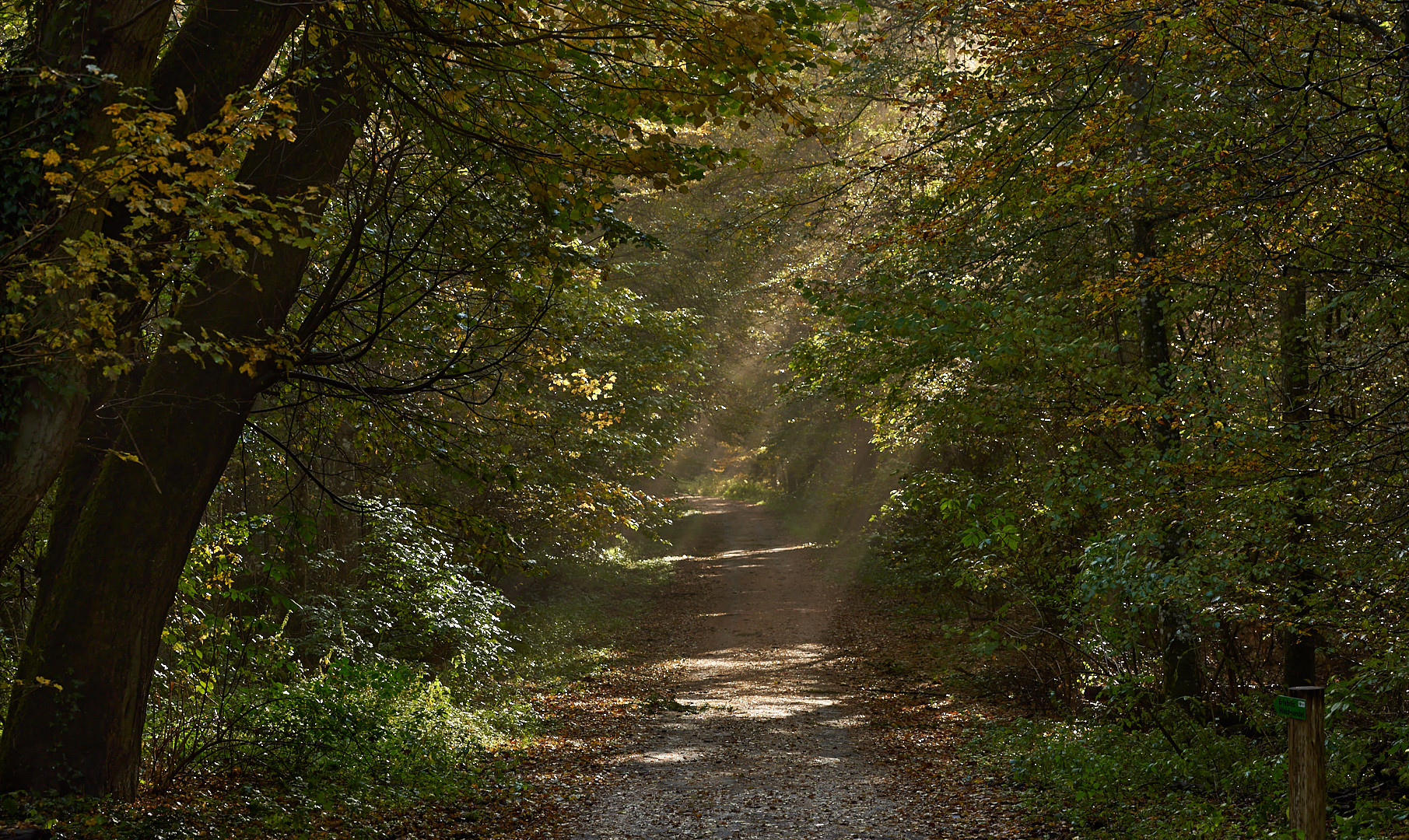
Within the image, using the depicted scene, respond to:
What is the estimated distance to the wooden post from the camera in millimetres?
4559

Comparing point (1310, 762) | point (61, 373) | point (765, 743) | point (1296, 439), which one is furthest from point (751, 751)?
point (61, 373)

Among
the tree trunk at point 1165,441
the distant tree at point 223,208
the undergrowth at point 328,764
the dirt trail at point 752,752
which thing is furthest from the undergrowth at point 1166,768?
the distant tree at point 223,208

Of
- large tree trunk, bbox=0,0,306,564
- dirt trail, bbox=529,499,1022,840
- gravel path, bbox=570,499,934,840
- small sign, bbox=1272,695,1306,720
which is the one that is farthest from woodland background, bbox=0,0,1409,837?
small sign, bbox=1272,695,1306,720

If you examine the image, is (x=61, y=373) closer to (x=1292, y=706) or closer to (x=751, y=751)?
(x=1292, y=706)

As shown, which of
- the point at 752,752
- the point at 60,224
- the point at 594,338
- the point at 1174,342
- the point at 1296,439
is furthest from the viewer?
the point at 594,338

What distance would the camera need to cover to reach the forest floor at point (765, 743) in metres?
7.53

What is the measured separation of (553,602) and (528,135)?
14956mm

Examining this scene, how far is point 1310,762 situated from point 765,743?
6.60 metres

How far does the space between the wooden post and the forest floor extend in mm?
2542

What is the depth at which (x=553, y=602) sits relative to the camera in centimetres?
1981

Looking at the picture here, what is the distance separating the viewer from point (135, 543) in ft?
19.5

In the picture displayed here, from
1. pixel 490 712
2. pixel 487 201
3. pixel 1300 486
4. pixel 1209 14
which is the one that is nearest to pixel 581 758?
A: pixel 490 712

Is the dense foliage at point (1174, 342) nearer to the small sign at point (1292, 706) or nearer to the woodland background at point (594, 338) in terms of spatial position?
the woodland background at point (594, 338)

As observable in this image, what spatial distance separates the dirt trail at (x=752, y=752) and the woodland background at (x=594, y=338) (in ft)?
4.03
